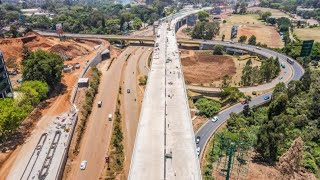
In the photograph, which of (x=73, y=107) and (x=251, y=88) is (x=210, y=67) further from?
(x=73, y=107)

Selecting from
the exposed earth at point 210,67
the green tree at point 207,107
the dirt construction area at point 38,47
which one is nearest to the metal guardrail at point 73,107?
the dirt construction area at point 38,47

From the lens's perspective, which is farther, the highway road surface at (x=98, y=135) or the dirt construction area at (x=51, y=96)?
the dirt construction area at (x=51, y=96)

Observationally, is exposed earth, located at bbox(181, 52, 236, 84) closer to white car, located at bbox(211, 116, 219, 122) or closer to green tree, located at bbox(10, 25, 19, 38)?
white car, located at bbox(211, 116, 219, 122)

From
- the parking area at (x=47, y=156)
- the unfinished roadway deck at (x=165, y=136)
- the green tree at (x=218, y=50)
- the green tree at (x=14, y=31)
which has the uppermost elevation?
the green tree at (x=14, y=31)

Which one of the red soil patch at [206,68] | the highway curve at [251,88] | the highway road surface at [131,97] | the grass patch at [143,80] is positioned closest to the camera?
the highway road surface at [131,97]

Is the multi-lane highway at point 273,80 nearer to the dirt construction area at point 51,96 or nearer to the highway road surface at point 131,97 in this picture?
the highway road surface at point 131,97

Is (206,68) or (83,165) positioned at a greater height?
(206,68)

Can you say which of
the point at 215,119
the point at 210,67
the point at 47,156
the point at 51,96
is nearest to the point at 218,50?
the point at 210,67
